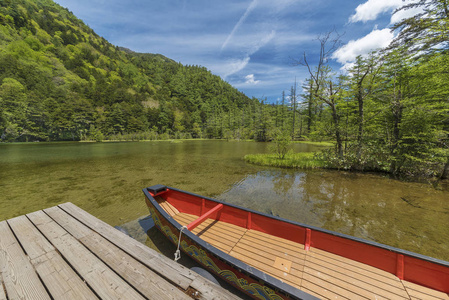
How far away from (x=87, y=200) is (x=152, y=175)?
4.86 m

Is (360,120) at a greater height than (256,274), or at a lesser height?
greater

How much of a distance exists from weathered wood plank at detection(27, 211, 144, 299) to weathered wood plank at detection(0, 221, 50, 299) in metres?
0.30

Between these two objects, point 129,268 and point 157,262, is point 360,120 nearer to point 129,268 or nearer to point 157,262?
point 157,262

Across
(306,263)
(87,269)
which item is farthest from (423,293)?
(87,269)

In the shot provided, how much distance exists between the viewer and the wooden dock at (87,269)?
5.53 ft

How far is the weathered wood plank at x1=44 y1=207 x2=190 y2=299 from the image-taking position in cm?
168

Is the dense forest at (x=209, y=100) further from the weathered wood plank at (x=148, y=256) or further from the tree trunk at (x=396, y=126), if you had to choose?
the weathered wood plank at (x=148, y=256)

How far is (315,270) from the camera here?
9.87 ft

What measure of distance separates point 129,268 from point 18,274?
1288mm

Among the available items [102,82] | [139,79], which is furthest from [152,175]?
[139,79]

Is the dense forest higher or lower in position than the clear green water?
higher

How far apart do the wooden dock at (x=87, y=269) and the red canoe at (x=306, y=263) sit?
1034mm

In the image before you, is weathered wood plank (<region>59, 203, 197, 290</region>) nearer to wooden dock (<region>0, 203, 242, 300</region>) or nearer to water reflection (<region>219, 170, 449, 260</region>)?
wooden dock (<region>0, 203, 242, 300</region>)

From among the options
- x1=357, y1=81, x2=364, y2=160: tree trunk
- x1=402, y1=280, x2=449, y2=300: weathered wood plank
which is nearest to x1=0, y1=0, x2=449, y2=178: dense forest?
x1=357, y1=81, x2=364, y2=160: tree trunk
